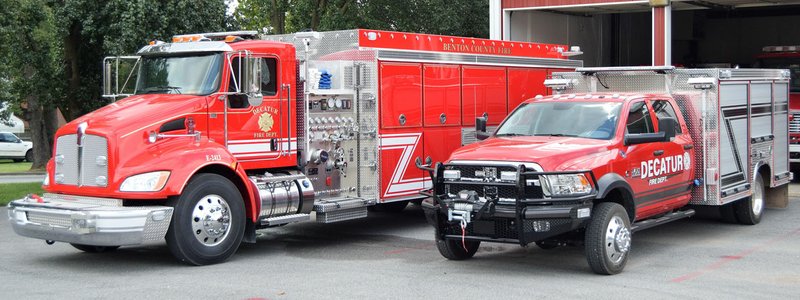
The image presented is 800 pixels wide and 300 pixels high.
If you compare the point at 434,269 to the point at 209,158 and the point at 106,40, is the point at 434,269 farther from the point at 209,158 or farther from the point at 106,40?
the point at 106,40

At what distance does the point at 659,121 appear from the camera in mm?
10867

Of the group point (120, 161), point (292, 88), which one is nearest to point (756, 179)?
point (292, 88)

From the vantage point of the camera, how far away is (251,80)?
11398 mm

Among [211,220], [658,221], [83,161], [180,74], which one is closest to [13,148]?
[180,74]

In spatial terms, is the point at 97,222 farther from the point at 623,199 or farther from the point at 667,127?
the point at 667,127

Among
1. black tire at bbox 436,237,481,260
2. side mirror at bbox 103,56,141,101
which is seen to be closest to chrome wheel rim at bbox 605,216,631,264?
black tire at bbox 436,237,481,260

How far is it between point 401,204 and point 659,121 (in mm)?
5786

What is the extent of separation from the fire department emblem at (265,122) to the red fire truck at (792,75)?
12.5 metres

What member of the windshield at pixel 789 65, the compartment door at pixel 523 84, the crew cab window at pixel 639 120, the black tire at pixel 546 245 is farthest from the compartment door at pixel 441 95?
the windshield at pixel 789 65

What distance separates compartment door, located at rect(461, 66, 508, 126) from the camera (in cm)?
1438

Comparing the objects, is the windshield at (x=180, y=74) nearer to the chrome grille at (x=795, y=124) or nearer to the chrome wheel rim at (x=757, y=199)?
the chrome wheel rim at (x=757, y=199)

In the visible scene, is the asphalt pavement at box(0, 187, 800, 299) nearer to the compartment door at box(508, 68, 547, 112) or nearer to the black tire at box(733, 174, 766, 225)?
the black tire at box(733, 174, 766, 225)

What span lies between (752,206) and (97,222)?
919cm

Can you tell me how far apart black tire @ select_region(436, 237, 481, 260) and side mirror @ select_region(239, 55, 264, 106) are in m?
2.87
